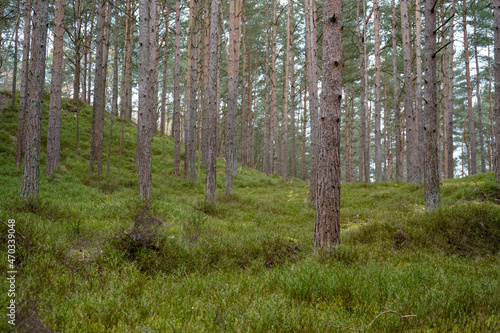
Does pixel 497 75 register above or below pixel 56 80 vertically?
below

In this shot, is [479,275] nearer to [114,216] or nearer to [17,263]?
[17,263]

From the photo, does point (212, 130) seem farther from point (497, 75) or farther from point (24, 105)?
point (24, 105)

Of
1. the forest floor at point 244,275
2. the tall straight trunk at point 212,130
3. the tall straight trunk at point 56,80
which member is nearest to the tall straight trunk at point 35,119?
the forest floor at point 244,275

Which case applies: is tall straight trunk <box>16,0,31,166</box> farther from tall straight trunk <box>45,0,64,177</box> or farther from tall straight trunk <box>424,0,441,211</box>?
tall straight trunk <box>424,0,441,211</box>

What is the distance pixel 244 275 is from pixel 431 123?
244 inches

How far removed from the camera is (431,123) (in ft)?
23.5

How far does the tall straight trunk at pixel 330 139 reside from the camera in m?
4.61

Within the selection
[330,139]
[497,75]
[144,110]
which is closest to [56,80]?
[144,110]

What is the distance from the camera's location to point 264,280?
3596 millimetres

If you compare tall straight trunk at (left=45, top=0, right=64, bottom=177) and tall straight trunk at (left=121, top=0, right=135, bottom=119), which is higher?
tall straight trunk at (left=121, top=0, right=135, bottom=119)

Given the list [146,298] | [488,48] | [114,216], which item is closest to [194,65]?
[114,216]

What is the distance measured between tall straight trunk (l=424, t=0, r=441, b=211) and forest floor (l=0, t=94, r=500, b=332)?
0.93 m

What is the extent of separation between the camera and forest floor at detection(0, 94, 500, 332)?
2.56m

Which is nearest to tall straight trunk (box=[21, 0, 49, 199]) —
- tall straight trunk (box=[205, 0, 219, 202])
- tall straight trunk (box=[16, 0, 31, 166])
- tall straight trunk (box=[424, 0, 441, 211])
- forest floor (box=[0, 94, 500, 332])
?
forest floor (box=[0, 94, 500, 332])
